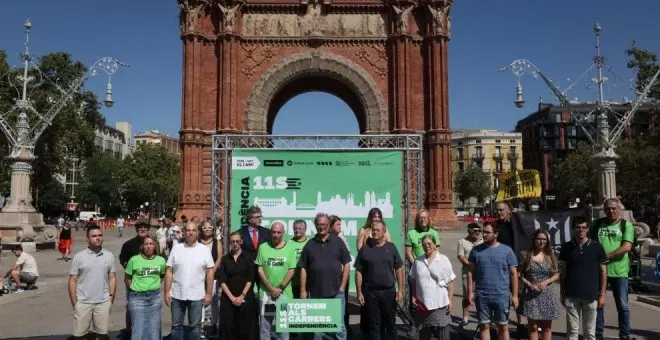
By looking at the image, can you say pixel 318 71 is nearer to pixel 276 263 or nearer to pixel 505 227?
pixel 505 227

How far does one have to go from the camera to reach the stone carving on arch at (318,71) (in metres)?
28.8

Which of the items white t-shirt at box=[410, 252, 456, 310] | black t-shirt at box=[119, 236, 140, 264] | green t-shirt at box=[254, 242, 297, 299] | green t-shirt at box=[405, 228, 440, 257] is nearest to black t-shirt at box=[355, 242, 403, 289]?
white t-shirt at box=[410, 252, 456, 310]

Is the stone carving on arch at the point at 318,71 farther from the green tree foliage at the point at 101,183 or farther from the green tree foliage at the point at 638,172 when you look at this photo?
the green tree foliage at the point at 101,183

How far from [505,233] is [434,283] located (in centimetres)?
294

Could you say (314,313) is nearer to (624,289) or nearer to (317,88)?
(624,289)

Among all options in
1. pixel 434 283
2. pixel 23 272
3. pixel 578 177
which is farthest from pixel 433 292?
pixel 578 177

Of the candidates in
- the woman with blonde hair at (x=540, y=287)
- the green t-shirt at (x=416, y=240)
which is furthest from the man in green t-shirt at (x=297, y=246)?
the woman with blonde hair at (x=540, y=287)

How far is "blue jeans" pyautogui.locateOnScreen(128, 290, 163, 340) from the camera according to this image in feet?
22.8

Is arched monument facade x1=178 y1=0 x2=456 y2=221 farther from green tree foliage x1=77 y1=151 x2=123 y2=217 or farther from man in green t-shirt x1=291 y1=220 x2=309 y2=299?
→ green tree foliage x1=77 y1=151 x2=123 y2=217

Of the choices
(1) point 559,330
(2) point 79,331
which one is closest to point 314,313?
(2) point 79,331

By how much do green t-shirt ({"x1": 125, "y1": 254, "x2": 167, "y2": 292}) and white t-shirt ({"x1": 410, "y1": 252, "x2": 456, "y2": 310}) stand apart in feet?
11.3

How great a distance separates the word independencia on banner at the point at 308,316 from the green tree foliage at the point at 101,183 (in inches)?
3281

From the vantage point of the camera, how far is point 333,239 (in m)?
7.45

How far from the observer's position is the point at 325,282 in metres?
7.13
